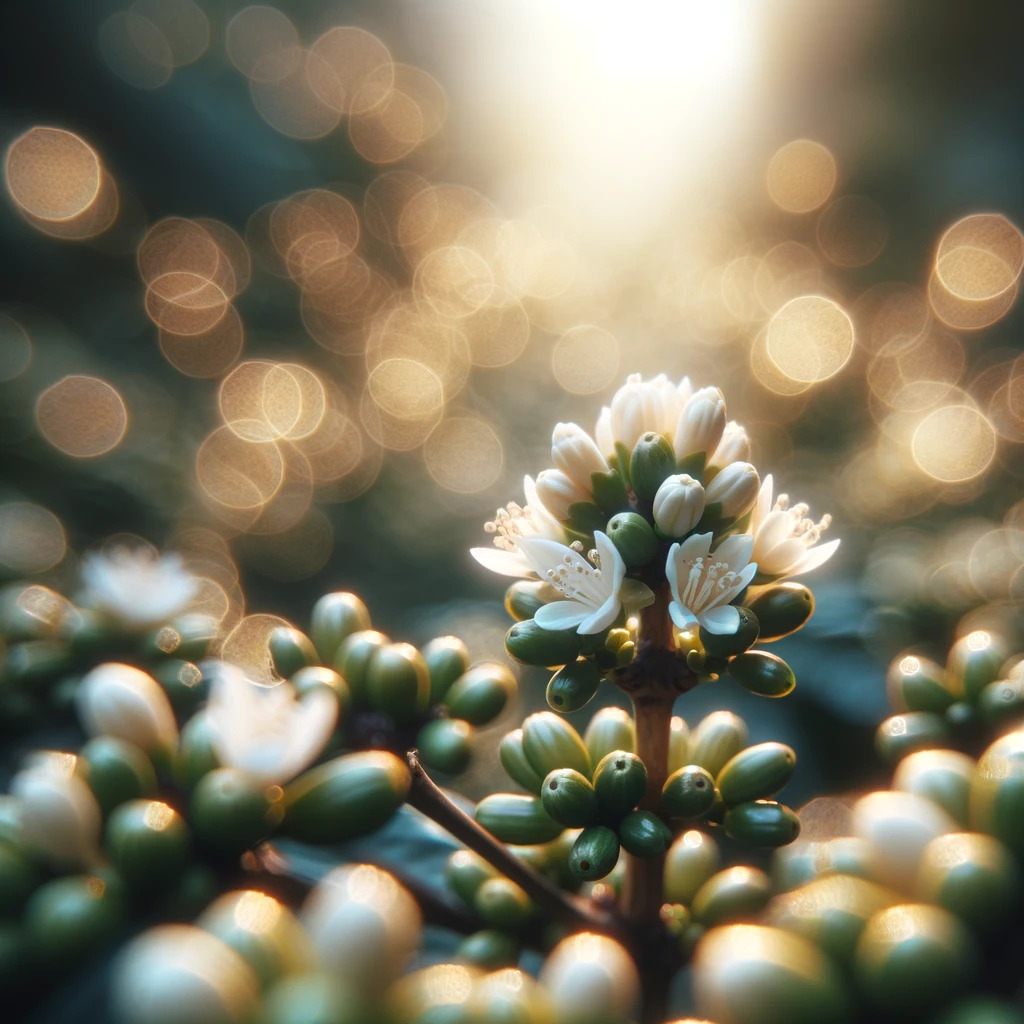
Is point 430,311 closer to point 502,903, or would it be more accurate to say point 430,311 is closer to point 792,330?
point 792,330

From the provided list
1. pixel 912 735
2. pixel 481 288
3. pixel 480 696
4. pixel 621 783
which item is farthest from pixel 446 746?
pixel 481 288

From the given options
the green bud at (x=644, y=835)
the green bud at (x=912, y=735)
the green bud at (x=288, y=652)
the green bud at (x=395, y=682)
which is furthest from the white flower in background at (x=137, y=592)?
the green bud at (x=912, y=735)

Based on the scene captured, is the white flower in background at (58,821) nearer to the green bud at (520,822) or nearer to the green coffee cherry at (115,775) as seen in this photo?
the green coffee cherry at (115,775)

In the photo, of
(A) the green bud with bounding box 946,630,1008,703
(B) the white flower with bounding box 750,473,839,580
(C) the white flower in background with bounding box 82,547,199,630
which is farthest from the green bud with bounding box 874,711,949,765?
(C) the white flower in background with bounding box 82,547,199,630

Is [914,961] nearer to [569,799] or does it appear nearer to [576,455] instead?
[569,799]

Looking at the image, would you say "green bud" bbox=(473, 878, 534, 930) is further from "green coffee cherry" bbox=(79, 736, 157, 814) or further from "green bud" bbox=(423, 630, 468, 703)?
"green coffee cherry" bbox=(79, 736, 157, 814)
